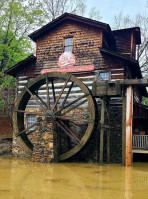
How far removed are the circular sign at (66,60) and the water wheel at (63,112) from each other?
35.4 inches

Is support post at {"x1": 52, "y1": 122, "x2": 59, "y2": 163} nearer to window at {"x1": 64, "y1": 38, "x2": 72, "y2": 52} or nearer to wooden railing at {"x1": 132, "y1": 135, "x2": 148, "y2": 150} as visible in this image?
wooden railing at {"x1": 132, "y1": 135, "x2": 148, "y2": 150}

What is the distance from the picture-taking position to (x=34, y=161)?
9961mm

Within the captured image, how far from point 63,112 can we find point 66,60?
2.94 m

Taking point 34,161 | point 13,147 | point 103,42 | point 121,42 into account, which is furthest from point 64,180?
point 121,42

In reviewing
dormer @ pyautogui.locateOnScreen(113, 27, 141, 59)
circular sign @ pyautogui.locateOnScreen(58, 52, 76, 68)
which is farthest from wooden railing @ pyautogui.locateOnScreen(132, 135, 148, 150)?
dormer @ pyautogui.locateOnScreen(113, 27, 141, 59)

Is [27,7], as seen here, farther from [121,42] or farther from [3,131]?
[3,131]

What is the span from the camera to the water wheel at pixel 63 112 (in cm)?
1007

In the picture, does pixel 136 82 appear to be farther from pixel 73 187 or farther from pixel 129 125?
pixel 73 187

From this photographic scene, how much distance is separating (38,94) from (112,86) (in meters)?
5.06

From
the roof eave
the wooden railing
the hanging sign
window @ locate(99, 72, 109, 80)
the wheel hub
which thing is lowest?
the wooden railing

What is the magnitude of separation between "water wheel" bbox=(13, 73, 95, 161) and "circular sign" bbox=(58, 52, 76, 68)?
0.90 meters

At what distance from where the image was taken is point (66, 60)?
12.6m

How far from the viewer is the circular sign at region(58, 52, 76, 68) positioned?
12.4 metres

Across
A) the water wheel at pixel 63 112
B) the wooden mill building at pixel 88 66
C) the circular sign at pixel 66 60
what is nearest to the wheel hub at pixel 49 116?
the water wheel at pixel 63 112
